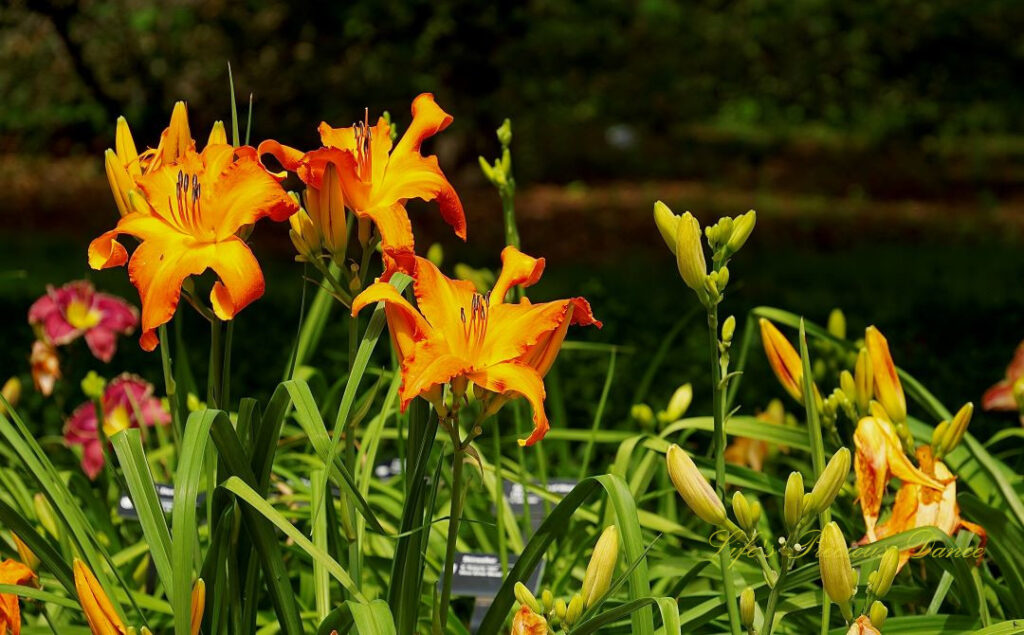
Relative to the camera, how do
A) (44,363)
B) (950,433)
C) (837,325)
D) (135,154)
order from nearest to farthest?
(135,154)
(950,433)
(837,325)
(44,363)

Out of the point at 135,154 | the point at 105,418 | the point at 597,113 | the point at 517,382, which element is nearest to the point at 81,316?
the point at 105,418

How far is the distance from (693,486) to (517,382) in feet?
0.69

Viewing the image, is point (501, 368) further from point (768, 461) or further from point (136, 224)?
point (768, 461)

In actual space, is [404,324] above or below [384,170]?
below

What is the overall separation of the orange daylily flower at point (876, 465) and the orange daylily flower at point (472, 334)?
44cm

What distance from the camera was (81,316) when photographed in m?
2.64

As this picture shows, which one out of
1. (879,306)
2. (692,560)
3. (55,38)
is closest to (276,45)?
(55,38)

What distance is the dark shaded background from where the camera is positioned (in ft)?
18.7

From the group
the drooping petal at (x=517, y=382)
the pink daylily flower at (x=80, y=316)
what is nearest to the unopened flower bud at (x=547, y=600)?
the drooping petal at (x=517, y=382)

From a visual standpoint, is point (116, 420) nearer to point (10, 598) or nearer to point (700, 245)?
point (10, 598)

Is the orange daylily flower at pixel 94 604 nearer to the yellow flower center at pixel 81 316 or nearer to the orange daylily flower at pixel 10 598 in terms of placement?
the orange daylily flower at pixel 10 598

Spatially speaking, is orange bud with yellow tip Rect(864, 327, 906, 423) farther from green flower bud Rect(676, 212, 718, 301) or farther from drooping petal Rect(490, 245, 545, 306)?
drooping petal Rect(490, 245, 545, 306)

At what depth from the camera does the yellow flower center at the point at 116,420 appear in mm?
2295

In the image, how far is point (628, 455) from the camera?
6.18 feet
